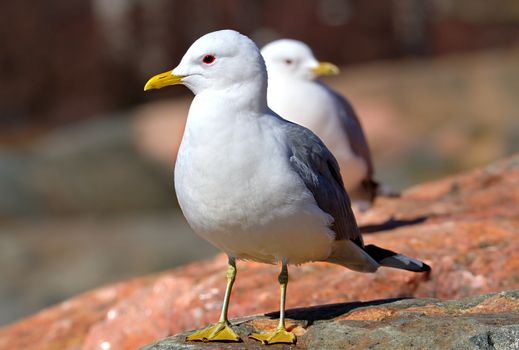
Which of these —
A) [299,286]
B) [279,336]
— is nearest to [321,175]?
[279,336]

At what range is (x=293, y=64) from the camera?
21.5 ft

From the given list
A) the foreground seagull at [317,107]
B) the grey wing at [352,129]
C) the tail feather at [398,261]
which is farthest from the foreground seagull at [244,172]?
the grey wing at [352,129]

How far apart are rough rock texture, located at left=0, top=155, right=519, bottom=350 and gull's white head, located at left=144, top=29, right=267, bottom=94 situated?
59.1 inches

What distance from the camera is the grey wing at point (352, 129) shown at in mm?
6555

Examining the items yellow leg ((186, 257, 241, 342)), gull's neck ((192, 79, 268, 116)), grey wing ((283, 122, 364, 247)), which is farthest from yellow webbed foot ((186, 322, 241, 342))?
gull's neck ((192, 79, 268, 116))

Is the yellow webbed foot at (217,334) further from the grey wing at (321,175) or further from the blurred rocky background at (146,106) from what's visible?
the blurred rocky background at (146,106)

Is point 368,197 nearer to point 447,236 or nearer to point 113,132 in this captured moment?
point 447,236

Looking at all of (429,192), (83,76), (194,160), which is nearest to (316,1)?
(83,76)

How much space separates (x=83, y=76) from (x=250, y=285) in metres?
16.6

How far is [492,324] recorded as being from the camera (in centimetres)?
379

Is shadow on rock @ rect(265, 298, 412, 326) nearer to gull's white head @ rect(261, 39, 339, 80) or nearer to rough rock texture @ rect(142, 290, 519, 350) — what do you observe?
rough rock texture @ rect(142, 290, 519, 350)

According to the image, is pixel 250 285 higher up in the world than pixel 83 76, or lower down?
higher up

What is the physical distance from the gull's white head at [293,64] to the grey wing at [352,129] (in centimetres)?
14

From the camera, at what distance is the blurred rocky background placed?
12.1 metres
